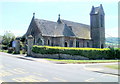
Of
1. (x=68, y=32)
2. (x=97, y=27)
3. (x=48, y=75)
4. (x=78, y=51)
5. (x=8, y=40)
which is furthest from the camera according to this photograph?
(x=8, y=40)

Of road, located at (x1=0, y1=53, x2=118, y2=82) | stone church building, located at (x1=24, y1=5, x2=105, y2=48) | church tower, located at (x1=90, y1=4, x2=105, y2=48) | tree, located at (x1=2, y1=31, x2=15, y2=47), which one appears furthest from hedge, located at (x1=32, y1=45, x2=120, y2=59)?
tree, located at (x1=2, y1=31, x2=15, y2=47)

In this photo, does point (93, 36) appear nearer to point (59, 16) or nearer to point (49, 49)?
point (59, 16)

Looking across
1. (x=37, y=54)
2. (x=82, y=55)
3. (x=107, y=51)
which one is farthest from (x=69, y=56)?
(x=107, y=51)

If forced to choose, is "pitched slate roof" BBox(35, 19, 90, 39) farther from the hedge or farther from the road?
the road

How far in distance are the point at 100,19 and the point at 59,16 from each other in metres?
14.6

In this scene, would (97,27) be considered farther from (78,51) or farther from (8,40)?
(8,40)

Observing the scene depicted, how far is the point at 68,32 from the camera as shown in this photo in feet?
123

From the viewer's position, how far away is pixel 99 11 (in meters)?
46.0

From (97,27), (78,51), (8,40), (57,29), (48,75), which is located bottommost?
(48,75)

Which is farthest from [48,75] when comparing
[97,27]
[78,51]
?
[97,27]

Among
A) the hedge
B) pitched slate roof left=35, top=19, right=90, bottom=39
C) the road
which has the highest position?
pitched slate roof left=35, top=19, right=90, bottom=39

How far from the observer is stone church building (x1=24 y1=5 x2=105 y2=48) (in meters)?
36.1

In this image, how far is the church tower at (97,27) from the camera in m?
45.5

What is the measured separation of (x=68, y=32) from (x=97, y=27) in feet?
41.5
